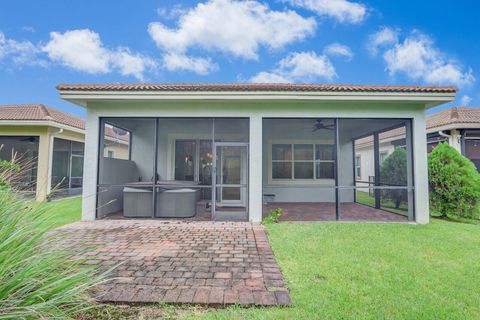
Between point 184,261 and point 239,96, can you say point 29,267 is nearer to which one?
point 184,261

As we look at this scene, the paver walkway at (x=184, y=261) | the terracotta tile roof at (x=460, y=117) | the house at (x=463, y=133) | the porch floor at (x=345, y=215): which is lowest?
the paver walkway at (x=184, y=261)

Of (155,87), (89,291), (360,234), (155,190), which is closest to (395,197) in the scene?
(360,234)

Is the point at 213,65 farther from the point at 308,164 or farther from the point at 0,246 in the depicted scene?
the point at 0,246

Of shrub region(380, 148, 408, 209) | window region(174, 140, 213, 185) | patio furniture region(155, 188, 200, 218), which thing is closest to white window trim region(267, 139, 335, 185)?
shrub region(380, 148, 408, 209)

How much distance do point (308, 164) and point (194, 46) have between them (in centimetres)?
1769

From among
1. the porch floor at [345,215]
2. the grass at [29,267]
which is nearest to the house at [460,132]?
the porch floor at [345,215]

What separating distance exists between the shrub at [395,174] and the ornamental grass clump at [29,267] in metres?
9.44

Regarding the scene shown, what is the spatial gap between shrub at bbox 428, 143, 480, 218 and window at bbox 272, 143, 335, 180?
149 inches

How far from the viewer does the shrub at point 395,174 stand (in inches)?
333

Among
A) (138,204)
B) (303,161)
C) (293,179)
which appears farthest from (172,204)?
(303,161)

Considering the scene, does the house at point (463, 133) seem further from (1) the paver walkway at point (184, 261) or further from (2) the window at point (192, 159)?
(1) the paver walkway at point (184, 261)

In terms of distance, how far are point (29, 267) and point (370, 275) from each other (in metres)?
3.72

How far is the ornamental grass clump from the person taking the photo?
65.5 inches

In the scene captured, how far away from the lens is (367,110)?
657cm
